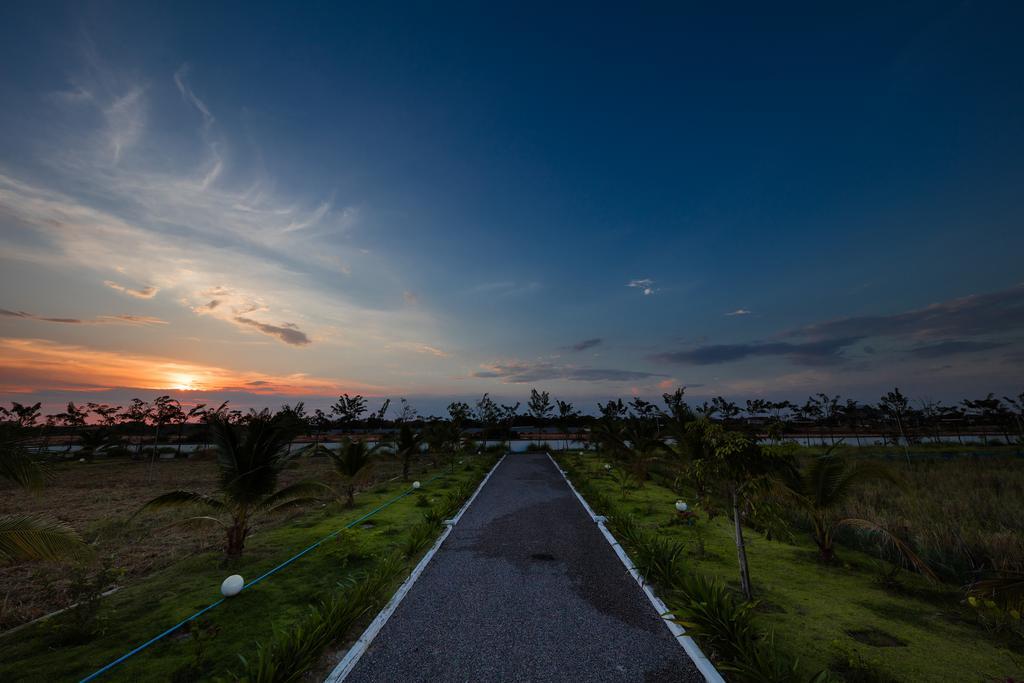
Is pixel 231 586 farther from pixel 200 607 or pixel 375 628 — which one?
pixel 375 628

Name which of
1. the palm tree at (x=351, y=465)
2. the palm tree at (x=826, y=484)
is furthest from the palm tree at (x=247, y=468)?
the palm tree at (x=826, y=484)

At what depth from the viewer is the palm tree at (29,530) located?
4.34 metres

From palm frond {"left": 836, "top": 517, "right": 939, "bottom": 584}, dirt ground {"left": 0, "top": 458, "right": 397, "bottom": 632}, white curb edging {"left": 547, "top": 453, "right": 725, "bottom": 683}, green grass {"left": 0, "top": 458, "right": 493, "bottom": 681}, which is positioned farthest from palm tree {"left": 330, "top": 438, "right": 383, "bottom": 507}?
palm frond {"left": 836, "top": 517, "right": 939, "bottom": 584}

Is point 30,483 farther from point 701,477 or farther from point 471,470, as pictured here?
point 471,470

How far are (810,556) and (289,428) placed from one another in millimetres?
11594

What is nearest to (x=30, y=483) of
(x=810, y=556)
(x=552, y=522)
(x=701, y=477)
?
(x=701, y=477)

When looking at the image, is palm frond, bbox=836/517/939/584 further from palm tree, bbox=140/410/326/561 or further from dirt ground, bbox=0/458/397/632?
dirt ground, bbox=0/458/397/632

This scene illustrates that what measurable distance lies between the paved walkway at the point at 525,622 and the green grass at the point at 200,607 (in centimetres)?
164

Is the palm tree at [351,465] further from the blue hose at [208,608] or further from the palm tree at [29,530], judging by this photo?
the palm tree at [29,530]

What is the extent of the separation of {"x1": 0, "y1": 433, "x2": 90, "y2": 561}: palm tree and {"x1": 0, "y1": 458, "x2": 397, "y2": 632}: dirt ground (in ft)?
0.84

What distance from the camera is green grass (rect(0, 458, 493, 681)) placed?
448 cm

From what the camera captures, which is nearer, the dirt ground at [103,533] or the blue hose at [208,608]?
the blue hose at [208,608]

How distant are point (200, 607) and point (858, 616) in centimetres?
990

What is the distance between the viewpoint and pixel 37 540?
445 centimetres
